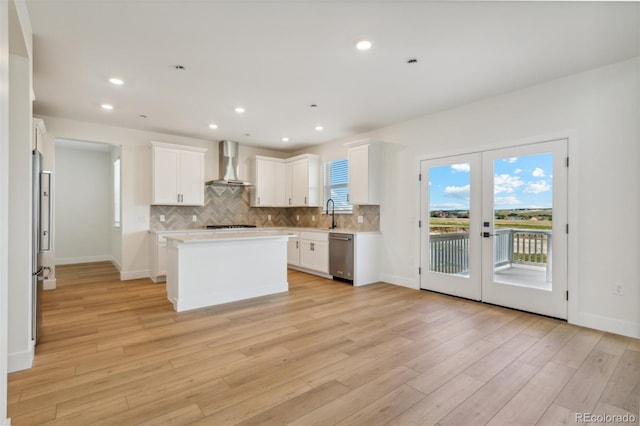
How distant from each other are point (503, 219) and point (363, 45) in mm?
2752

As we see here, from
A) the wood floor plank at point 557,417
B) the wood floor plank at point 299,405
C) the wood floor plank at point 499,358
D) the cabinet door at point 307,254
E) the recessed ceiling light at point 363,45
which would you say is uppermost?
the recessed ceiling light at point 363,45

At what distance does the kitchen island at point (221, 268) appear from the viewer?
389cm

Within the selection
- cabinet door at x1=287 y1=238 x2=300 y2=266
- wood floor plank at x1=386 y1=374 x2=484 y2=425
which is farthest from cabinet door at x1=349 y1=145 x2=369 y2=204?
wood floor plank at x1=386 y1=374 x2=484 y2=425

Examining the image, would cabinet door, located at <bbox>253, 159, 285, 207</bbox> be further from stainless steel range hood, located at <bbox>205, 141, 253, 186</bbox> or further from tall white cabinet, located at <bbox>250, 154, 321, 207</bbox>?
stainless steel range hood, located at <bbox>205, 141, 253, 186</bbox>

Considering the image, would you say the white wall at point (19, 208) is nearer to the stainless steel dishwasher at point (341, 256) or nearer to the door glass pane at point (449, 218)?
the stainless steel dishwasher at point (341, 256)

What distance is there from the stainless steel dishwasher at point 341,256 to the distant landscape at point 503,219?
139 cm

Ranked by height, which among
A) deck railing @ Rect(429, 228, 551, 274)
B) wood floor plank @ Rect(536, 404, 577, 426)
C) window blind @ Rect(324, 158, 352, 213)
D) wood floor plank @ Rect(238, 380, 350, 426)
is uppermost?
window blind @ Rect(324, 158, 352, 213)

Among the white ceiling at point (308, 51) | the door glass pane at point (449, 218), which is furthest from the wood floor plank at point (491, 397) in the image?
the white ceiling at point (308, 51)

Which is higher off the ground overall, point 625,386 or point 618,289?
point 618,289

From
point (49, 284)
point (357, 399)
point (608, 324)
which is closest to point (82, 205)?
point (49, 284)

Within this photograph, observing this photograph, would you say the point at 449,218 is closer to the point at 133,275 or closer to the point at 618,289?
the point at 618,289

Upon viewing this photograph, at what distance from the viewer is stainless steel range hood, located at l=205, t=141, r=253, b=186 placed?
6.46 m

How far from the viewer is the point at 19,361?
7.95ft

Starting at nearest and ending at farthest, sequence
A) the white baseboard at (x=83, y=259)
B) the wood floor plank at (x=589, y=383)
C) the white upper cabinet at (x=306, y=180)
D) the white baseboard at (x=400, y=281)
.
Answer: the wood floor plank at (x=589, y=383), the white baseboard at (x=400, y=281), the white upper cabinet at (x=306, y=180), the white baseboard at (x=83, y=259)
